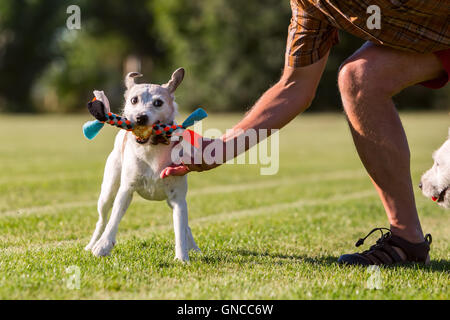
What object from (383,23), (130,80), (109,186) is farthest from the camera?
(109,186)

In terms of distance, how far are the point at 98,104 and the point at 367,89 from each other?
1.68 metres

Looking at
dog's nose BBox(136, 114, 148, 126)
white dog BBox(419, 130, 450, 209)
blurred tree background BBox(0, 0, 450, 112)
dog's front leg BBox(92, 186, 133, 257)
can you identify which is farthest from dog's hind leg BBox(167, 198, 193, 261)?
blurred tree background BBox(0, 0, 450, 112)

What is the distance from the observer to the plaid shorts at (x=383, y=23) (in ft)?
Result: 11.3

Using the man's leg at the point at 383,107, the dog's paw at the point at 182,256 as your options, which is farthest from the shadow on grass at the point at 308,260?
the man's leg at the point at 383,107

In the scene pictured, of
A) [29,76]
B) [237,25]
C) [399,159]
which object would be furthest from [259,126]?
[29,76]

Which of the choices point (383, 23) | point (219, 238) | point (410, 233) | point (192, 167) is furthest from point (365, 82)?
point (219, 238)

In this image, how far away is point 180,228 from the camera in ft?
12.4

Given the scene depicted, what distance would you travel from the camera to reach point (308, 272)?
11.9 feet

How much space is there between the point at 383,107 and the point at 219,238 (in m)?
1.76

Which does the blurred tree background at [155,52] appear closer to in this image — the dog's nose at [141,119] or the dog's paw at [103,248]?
the dog's paw at [103,248]

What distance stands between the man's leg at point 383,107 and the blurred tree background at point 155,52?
25546 millimetres

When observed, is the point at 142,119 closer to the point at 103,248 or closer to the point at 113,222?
the point at 113,222

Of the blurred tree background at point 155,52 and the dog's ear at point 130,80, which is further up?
the blurred tree background at point 155,52
